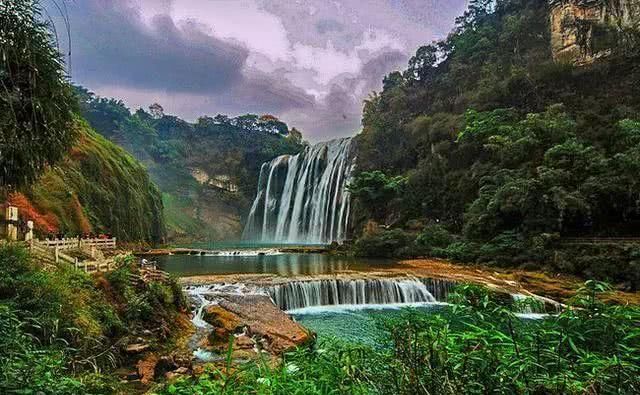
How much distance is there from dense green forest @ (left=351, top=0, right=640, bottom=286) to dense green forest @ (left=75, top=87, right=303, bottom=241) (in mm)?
29717

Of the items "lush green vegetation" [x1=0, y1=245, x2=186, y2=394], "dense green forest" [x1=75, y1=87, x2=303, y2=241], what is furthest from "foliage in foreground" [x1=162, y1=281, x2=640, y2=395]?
"dense green forest" [x1=75, y1=87, x2=303, y2=241]

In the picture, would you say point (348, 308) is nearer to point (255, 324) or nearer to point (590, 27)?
point (255, 324)

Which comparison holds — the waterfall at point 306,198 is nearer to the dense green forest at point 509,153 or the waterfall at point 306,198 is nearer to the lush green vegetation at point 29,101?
the dense green forest at point 509,153

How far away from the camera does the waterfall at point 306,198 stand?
1374 inches

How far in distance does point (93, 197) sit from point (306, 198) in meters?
20.7

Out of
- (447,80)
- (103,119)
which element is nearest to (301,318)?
(447,80)

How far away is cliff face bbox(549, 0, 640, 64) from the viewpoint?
824 inches

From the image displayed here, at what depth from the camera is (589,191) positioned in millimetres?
13711

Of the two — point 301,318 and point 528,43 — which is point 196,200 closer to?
point 528,43

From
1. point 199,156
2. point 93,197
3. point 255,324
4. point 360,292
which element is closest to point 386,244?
point 360,292

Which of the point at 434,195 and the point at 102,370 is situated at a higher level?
the point at 434,195

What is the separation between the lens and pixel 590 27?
22766 mm

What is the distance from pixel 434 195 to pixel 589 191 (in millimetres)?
10244

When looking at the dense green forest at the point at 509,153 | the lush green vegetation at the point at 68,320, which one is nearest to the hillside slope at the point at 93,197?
the lush green vegetation at the point at 68,320
